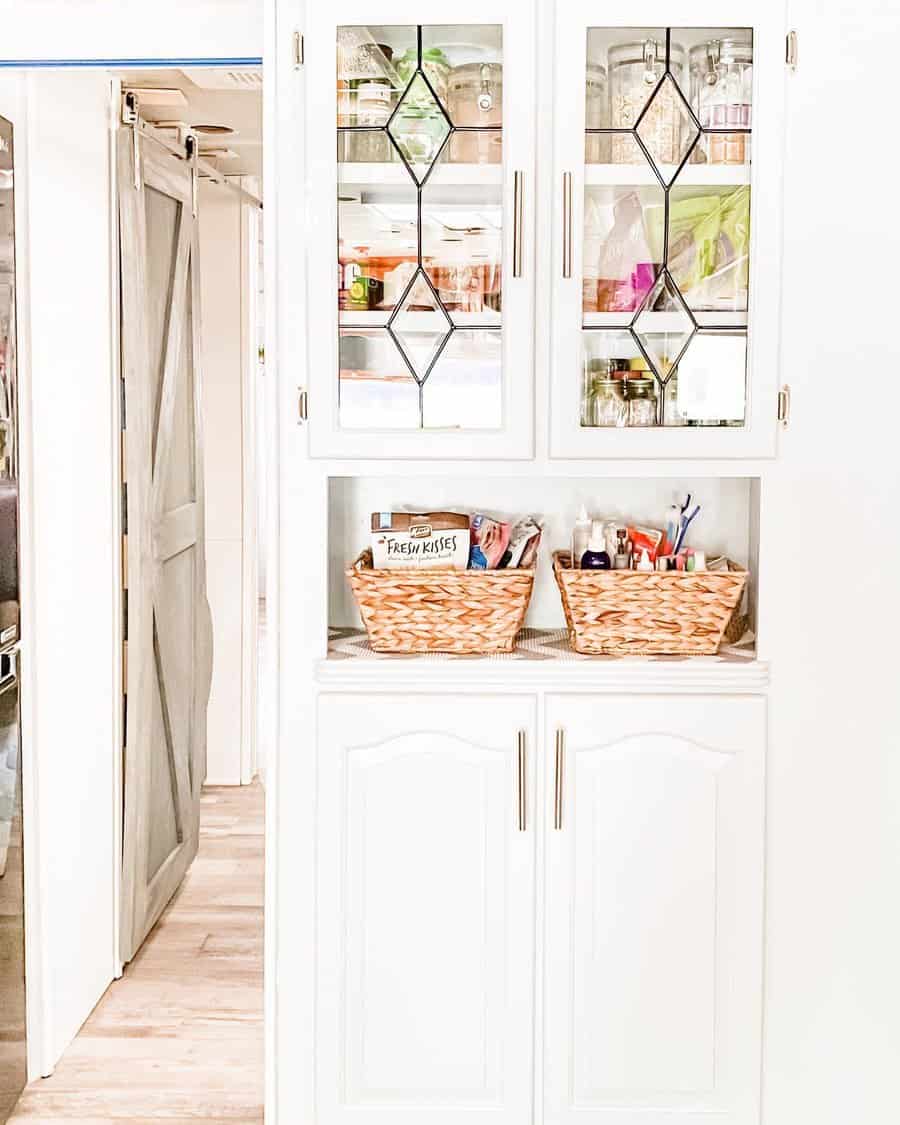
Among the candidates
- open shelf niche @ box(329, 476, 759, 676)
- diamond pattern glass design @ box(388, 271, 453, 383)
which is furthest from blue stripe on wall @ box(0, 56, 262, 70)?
open shelf niche @ box(329, 476, 759, 676)

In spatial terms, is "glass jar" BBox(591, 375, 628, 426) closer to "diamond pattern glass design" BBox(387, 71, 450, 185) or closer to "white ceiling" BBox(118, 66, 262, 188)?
"diamond pattern glass design" BBox(387, 71, 450, 185)

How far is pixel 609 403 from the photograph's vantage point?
7.44 feet

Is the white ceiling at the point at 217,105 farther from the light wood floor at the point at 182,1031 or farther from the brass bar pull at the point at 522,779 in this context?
the light wood floor at the point at 182,1031

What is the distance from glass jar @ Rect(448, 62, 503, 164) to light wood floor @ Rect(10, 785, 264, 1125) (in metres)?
1.89

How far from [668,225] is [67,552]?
1.54 metres

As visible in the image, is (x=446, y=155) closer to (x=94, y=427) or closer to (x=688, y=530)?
(x=688, y=530)

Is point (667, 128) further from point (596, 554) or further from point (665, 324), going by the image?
point (596, 554)

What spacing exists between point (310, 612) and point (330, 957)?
1.91 ft

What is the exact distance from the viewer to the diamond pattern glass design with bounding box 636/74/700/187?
2.21 m

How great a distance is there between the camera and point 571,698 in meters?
2.29

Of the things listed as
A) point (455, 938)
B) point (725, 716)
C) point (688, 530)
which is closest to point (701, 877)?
point (725, 716)

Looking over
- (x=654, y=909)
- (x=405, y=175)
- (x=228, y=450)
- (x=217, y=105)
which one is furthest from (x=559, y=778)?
(x=228, y=450)

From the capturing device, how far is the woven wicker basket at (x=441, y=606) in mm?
2307

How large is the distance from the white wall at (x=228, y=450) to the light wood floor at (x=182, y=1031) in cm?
104
